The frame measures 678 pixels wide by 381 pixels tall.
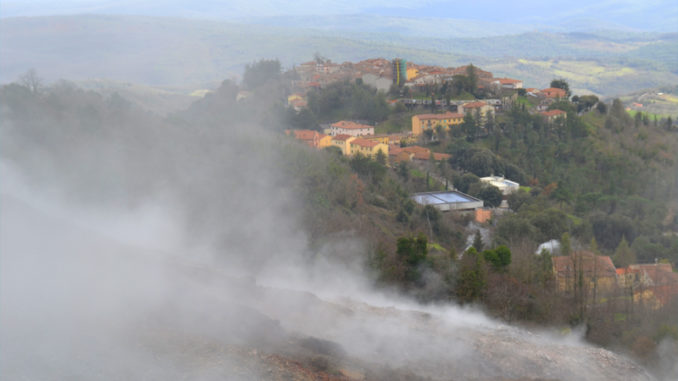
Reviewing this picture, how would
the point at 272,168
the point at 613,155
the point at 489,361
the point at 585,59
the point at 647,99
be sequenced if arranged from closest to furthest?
the point at 489,361, the point at 272,168, the point at 613,155, the point at 647,99, the point at 585,59

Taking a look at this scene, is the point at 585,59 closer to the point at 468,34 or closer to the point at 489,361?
the point at 468,34

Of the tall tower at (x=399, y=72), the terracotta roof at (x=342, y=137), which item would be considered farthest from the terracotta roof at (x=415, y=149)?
the tall tower at (x=399, y=72)

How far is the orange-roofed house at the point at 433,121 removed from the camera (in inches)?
1358

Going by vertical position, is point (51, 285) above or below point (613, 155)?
above

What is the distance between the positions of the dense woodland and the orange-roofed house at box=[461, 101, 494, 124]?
526 mm

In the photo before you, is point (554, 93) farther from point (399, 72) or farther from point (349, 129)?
point (349, 129)

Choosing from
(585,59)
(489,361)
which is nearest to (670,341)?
A: (489,361)

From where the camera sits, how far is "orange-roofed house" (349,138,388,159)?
30.0m

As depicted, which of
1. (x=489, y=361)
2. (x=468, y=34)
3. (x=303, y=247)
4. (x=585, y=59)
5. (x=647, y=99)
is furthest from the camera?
(x=468, y=34)

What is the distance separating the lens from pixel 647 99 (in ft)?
173

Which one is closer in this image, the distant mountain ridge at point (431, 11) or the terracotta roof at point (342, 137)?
the terracotta roof at point (342, 137)

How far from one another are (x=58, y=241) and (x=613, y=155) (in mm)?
27860

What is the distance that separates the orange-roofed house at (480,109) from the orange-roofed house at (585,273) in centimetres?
1942

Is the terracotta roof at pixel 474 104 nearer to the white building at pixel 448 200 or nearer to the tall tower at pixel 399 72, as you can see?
the tall tower at pixel 399 72
